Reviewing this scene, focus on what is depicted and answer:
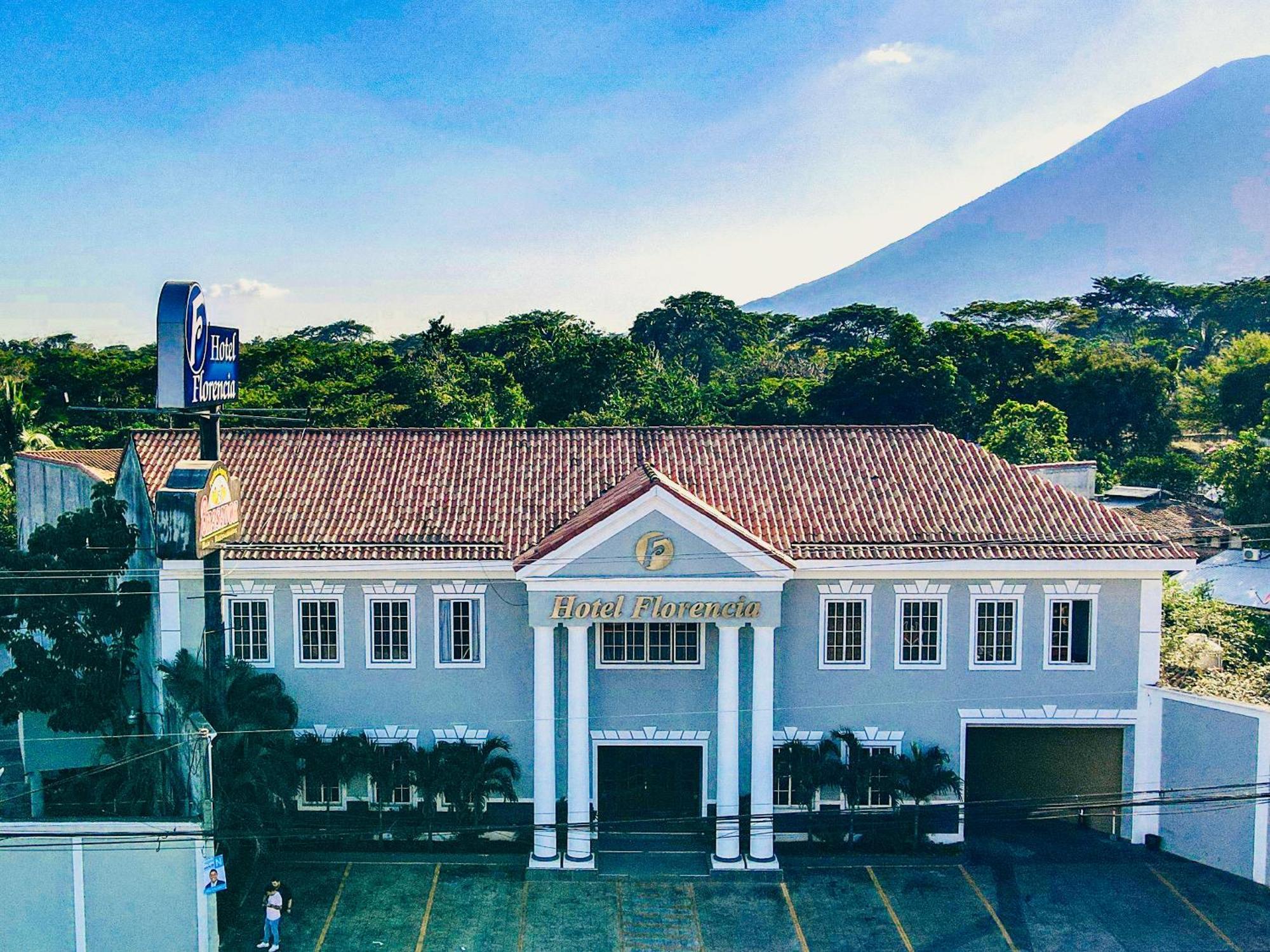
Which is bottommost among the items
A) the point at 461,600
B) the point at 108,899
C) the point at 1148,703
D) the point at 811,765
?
the point at 108,899

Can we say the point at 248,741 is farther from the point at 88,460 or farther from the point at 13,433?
the point at 13,433

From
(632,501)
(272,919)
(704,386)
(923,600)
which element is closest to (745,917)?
(923,600)

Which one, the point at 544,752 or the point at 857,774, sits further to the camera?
the point at 857,774

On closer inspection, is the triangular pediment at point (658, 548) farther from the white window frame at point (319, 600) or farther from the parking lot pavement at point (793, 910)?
the parking lot pavement at point (793, 910)

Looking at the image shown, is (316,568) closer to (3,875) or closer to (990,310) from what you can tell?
(3,875)

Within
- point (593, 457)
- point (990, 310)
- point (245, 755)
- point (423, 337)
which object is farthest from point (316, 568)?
point (990, 310)

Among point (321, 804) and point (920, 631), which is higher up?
point (920, 631)

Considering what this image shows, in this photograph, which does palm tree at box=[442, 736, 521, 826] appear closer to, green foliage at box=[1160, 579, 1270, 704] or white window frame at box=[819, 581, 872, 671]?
white window frame at box=[819, 581, 872, 671]

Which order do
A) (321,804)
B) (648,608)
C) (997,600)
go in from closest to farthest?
1. (648,608)
2. (997,600)
3. (321,804)
